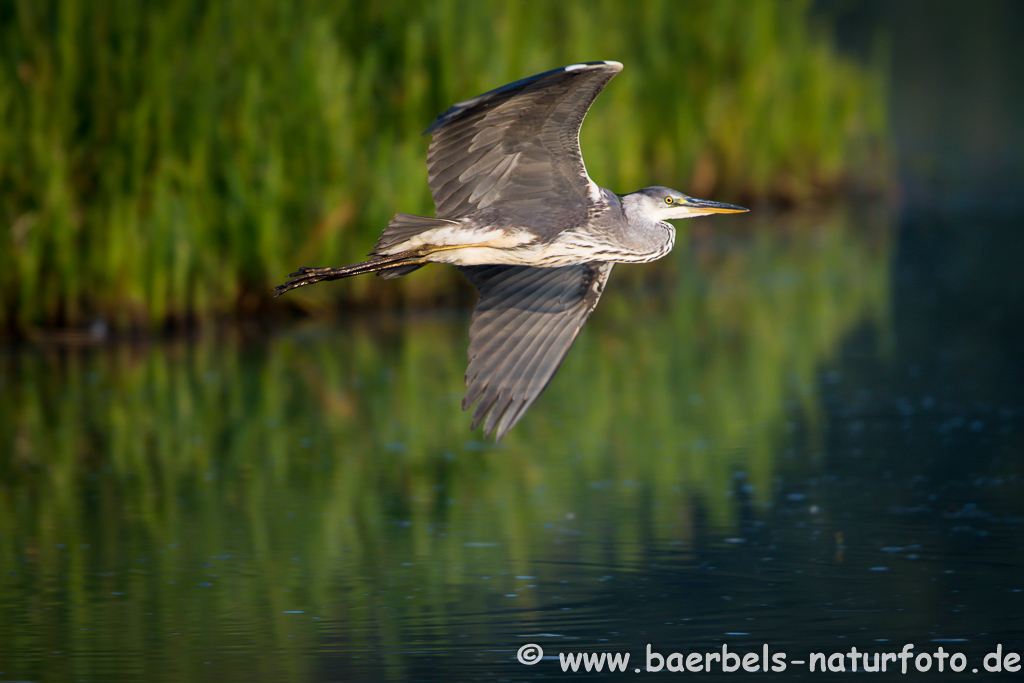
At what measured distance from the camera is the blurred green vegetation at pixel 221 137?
10617 mm

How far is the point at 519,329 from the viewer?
661 cm

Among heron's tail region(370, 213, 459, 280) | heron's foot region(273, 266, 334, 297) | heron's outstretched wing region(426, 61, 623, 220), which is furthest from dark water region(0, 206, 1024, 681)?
heron's outstretched wing region(426, 61, 623, 220)

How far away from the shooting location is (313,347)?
447 inches

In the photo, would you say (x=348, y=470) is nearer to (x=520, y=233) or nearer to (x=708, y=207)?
(x=520, y=233)

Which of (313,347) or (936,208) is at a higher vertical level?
(936,208)

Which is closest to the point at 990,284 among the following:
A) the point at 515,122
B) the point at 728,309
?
the point at 728,309

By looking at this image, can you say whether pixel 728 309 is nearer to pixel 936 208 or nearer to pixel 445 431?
pixel 445 431

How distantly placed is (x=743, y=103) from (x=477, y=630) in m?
11.7

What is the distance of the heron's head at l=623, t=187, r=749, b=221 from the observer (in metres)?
6.68

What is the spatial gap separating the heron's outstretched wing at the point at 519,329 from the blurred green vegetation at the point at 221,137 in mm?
4727

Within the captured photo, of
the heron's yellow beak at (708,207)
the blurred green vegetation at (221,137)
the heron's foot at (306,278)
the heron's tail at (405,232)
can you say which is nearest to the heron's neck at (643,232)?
the heron's yellow beak at (708,207)

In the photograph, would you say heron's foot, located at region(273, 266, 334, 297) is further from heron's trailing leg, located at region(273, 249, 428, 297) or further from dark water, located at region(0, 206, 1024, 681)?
dark water, located at region(0, 206, 1024, 681)

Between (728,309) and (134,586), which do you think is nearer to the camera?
(134,586)

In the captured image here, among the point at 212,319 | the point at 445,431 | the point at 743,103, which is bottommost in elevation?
the point at 445,431
